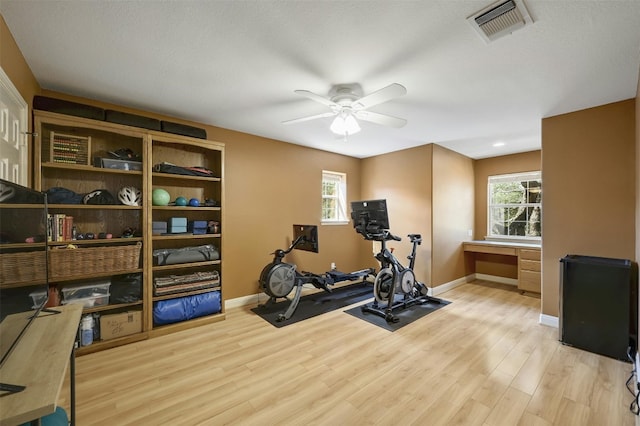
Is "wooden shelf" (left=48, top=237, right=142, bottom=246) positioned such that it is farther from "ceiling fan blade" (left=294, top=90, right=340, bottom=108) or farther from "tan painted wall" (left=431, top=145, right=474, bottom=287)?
"tan painted wall" (left=431, top=145, right=474, bottom=287)

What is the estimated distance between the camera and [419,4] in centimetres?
154

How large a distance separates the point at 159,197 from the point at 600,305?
483 cm

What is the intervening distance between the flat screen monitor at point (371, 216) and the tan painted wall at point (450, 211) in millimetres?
1454

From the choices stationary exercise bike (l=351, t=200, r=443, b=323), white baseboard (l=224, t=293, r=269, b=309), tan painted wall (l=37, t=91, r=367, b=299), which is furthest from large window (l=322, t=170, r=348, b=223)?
white baseboard (l=224, t=293, r=269, b=309)

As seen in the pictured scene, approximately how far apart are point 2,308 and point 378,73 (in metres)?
2.67

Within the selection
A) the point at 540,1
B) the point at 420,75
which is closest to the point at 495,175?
the point at 420,75

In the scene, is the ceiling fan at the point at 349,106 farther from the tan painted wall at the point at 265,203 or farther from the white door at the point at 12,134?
the white door at the point at 12,134

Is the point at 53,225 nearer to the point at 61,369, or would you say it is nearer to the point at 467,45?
the point at 61,369

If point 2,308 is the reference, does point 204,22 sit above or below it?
above

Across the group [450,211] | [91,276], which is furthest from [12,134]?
[450,211]

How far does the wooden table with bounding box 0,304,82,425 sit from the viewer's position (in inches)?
32.8

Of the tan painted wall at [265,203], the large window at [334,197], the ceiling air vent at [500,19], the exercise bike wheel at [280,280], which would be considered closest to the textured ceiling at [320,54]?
the ceiling air vent at [500,19]

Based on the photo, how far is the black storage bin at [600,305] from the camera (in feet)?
8.27

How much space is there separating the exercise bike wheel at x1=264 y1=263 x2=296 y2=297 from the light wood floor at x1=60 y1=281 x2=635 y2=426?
0.54 meters
